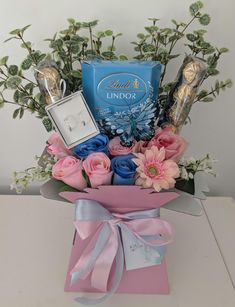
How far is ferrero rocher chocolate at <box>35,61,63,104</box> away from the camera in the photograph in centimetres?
70

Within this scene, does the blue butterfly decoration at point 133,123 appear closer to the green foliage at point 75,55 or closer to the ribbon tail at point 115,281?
the green foliage at point 75,55

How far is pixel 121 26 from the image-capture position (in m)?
0.93

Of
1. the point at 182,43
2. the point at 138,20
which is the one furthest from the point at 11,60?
the point at 182,43

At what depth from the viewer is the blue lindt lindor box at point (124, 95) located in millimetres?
686

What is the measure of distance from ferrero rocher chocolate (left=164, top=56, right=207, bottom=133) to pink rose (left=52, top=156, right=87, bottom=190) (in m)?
0.22

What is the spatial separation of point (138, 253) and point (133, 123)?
26cm

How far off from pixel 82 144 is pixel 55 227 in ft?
1.15

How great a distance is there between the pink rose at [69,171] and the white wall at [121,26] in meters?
0.40

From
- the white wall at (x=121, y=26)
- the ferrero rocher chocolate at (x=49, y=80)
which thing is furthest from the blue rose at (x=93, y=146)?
the white wall at (x=121, y=26)

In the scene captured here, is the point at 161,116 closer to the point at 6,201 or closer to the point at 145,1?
the point at 145,1

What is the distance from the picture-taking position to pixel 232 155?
1116mm

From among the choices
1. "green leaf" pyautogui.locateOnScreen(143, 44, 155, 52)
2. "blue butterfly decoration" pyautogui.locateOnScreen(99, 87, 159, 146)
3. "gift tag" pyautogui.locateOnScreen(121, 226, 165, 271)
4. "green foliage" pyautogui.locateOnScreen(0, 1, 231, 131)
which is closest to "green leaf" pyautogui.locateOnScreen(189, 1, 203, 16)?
"green foliage" pyautogui.locateOnScreen(0, 1, 231, 131)

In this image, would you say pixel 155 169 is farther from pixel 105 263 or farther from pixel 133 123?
pixel 105 263

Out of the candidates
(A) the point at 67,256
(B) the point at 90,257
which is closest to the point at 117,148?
(B) the point at 90,257
